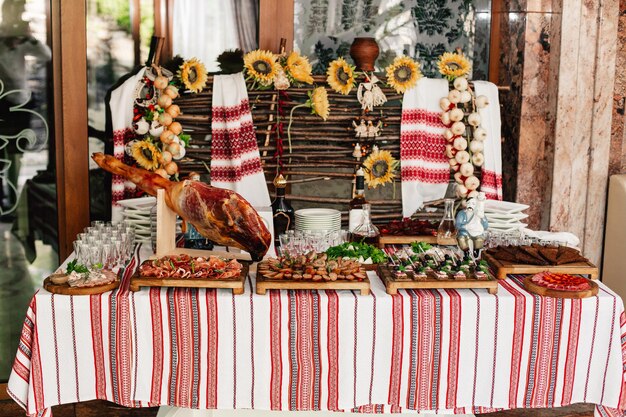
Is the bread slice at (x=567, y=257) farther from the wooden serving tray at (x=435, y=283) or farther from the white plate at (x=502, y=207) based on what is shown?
the white plate at (x=502, y=207)

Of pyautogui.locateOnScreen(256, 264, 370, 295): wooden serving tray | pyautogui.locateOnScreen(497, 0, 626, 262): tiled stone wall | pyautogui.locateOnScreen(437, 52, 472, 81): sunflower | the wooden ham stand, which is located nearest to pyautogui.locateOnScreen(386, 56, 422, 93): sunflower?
pyautogui.locateOnScreen(437, 52, 472, 81): sunflower

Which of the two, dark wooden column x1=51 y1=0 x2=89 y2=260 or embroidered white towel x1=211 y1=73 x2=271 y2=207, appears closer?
embroidered white towel x1=211 y1=73 x2=271 y2=207

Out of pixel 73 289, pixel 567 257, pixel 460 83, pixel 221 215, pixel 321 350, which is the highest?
pixel 460 83

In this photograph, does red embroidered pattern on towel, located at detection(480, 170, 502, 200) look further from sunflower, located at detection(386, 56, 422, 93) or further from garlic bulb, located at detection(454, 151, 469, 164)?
sunflower, located at detection(386, 56, 422, 93)

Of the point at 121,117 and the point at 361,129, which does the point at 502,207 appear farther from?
the point at 121,117

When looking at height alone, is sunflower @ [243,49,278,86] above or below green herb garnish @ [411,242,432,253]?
above

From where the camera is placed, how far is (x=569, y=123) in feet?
14.5

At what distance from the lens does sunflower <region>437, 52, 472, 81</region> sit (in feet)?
13.9

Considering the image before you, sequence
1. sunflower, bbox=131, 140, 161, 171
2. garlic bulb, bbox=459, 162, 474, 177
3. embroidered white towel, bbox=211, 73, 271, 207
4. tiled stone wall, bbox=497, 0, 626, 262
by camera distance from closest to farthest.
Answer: sunflower, bbox=131, 140, 161, 171 < embroidered white towel, bbox=211, 73, 271, 207 < garlic bulb, bbox=459, 162, 474, 177 < tiled stone wall, bbox=497, 0, 626, 262

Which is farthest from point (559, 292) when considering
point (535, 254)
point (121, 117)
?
point (121, 117)

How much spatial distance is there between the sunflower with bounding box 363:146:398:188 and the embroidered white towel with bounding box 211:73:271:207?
0.56m

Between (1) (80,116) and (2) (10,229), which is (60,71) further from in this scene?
(2) (10,229)

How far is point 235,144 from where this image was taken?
4102mm

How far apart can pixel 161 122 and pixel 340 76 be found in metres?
0.96
